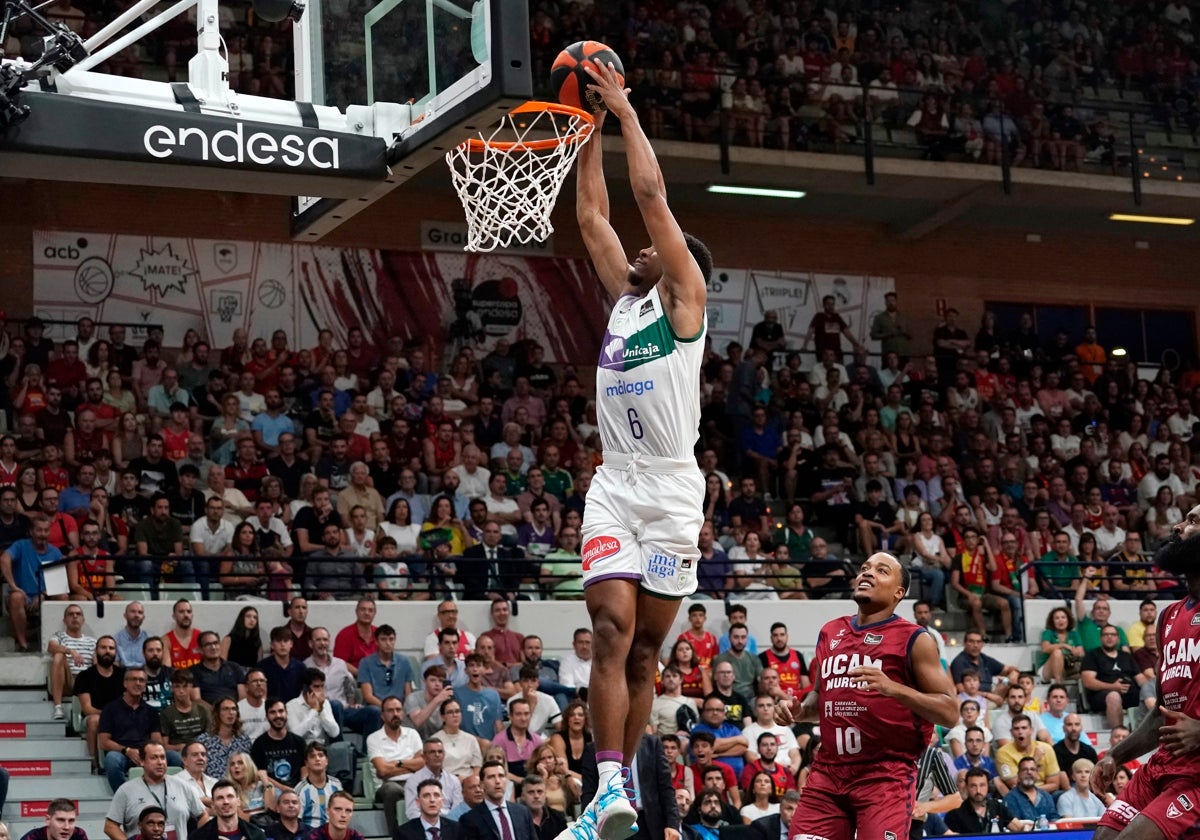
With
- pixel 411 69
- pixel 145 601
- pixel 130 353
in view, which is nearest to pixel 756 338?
pixel 130 353

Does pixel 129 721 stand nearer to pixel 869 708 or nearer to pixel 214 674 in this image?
pixel 214 674

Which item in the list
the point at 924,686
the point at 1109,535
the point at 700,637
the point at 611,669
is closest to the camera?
the point at 611,669

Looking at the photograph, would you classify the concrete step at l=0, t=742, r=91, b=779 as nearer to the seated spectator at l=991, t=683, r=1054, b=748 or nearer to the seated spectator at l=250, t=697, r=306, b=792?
the seated spectator at l=250, t=697, r=306, b=792

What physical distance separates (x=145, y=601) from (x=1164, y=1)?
65.9ft

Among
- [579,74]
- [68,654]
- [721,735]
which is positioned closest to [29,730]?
[68,654]

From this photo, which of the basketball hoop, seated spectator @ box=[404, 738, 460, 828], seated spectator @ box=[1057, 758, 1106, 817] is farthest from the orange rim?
seated spectator @ box=[1057, 758, 1106, 817]

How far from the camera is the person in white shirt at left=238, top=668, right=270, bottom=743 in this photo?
13.5 metres

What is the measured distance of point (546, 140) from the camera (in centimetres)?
837

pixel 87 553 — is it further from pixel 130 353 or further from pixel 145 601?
pixel 130 353

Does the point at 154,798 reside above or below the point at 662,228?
below

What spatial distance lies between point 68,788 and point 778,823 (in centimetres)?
575

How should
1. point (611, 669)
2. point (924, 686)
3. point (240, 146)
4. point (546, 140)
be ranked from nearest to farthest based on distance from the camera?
1. point (611, 669)
2. point (240, 146)
3. point (924, 686)
4. point (546, 140)

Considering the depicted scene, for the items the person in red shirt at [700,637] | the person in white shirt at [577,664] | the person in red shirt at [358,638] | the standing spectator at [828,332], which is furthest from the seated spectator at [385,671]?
the standing spectator at [828,332]

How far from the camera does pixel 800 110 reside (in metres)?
22.8
